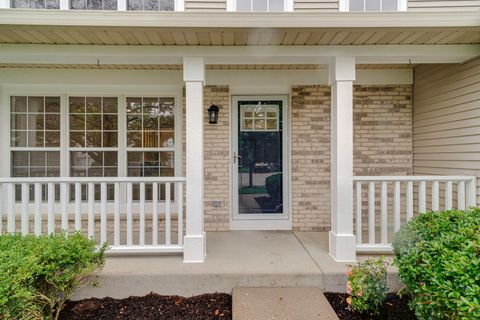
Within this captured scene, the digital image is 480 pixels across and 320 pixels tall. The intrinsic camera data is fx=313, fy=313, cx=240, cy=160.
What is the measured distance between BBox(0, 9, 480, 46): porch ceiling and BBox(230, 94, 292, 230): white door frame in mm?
1753

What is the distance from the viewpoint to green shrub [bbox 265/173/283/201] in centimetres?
510

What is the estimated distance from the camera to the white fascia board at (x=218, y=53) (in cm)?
348

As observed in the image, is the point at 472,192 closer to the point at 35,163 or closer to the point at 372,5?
the point at 372,5

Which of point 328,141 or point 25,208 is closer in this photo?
point 25,208

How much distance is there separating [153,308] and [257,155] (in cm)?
281

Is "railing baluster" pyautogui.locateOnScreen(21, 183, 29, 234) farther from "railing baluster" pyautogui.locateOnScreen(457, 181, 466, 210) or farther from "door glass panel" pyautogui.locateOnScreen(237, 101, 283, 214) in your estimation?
"railing baluster" pyautogui.locateOnScreen(457, 181, 466, 210)

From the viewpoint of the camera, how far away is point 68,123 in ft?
16.1

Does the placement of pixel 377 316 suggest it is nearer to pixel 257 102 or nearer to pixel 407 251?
pixel 407 251

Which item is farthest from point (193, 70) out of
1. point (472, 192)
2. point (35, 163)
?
point (472, 192)

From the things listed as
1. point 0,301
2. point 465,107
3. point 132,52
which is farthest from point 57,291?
point 465,107

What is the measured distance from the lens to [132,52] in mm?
3514

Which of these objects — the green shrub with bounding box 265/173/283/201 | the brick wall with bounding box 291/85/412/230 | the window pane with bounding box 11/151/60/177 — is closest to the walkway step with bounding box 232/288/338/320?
the brick wall with bounding box 291/85/412/230

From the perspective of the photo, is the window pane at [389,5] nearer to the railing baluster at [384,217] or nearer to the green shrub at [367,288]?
the railing baluster at [384,217]

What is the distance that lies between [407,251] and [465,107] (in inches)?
91.8
